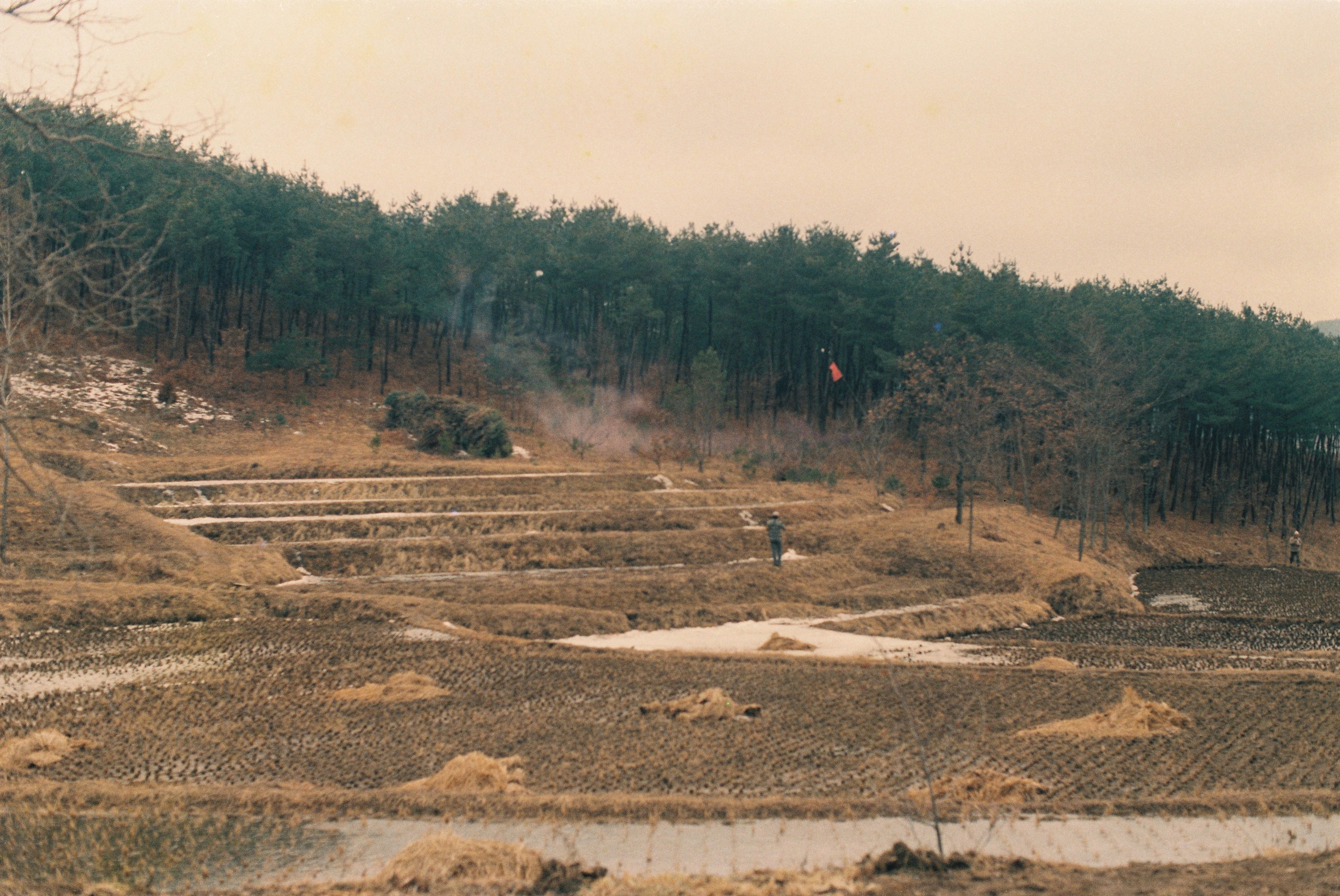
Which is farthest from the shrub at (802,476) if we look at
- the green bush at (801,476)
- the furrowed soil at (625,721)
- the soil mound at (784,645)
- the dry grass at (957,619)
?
the furrowed soil at (625,721)

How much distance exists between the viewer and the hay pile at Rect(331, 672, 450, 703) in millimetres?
13422

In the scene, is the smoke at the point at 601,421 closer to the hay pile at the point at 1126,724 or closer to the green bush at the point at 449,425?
the green bush at the point at 449,425

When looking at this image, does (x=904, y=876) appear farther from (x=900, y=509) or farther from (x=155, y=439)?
(x=155, y=439)

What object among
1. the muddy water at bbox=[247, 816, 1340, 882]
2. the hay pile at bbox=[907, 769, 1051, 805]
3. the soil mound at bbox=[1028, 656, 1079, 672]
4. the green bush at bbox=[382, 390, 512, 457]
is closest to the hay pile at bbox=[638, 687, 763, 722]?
the hay pile at bbox=[907, 769, 1051, 805]

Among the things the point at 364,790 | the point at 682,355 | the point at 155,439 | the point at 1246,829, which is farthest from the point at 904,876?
the point at 682,355

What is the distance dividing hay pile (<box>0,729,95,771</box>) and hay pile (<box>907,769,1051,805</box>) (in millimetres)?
9180

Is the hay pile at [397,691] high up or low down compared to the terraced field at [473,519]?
down

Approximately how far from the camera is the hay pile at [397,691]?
44.0 feet

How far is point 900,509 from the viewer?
1532 inches

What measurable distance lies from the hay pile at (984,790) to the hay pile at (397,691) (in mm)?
7268

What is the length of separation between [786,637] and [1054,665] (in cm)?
502

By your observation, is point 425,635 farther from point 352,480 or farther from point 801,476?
point 801,476

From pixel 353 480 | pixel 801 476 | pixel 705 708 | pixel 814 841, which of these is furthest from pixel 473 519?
pixel 814 841

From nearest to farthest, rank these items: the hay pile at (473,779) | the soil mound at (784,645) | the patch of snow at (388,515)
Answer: the hay pile at (473,779)
the soil mound at (784,645)
the patch of snow at (388,515)
